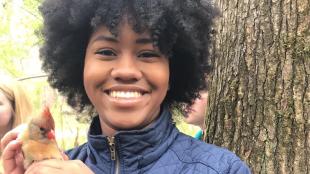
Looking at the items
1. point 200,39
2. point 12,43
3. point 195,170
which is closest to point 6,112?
point 200,39

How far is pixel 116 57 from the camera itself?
2.10m

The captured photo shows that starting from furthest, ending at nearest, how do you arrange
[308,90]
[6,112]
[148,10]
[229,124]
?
[6,112] → [229,124] → [308,90] → [148,10]

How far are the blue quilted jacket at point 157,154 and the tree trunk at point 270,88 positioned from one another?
79 cm

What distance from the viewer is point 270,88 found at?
283 centimetres

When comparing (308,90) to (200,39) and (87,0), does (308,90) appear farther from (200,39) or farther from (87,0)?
(87,0)

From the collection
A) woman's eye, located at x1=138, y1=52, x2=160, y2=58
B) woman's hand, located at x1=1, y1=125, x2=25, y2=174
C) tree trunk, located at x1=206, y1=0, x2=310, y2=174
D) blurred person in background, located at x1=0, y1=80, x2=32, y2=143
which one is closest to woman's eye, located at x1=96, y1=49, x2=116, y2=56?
woman's eye, located at x1=138, y1=52, x2=160, y2=58

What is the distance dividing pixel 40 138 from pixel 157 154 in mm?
537

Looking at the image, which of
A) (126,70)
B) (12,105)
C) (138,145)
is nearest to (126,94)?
(126,70)

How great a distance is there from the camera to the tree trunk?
2789mm

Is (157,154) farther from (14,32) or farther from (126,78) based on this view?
(14,32)

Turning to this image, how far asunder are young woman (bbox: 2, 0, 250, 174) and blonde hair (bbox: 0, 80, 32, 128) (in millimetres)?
1904

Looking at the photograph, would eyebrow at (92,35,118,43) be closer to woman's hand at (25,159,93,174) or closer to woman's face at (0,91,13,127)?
woman's hand at (25,159,93,174)

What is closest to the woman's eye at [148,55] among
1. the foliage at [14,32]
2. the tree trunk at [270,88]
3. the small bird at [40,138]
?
the small bird at [40,138]

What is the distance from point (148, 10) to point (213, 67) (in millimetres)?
986
